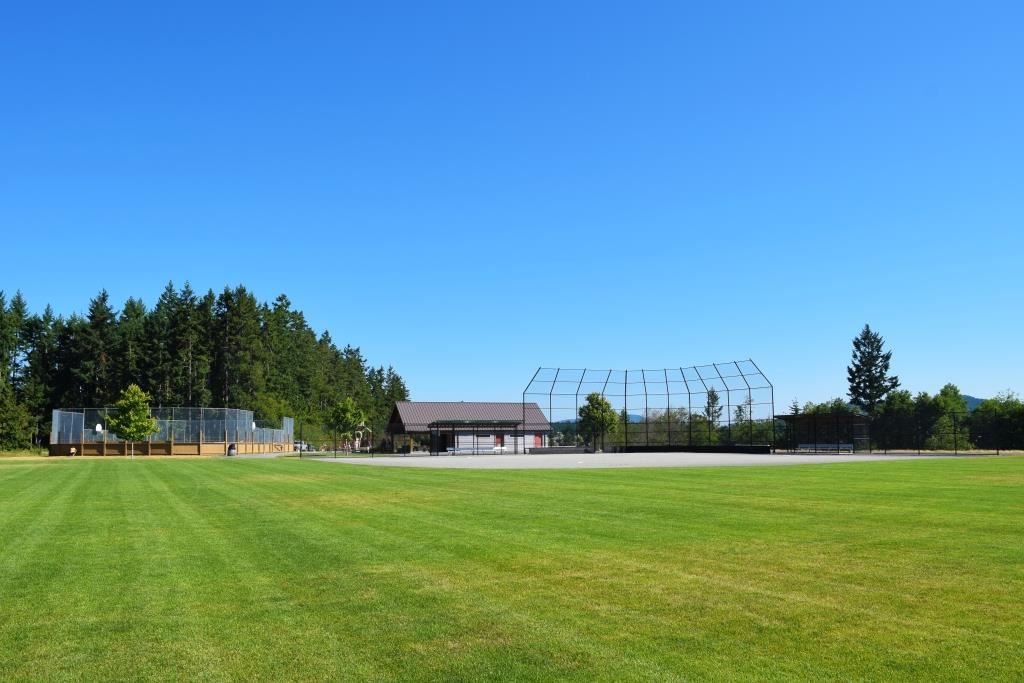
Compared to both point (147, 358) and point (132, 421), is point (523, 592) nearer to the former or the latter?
point (132, 421)

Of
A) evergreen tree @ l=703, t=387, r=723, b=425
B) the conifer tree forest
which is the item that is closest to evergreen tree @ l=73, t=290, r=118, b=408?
the conifer tree forest

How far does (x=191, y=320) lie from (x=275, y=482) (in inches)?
2883

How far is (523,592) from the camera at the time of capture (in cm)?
693

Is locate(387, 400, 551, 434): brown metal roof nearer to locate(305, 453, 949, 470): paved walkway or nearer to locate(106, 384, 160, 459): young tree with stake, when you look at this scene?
locate(106, 384, 160, 459): young tree with stake

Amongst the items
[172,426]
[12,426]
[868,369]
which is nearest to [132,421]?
[172,426]

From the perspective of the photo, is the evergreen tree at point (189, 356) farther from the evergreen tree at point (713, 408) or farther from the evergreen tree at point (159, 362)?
the evergreen tree at point (713, 408)

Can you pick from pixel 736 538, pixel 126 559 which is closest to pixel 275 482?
pixel 126 559

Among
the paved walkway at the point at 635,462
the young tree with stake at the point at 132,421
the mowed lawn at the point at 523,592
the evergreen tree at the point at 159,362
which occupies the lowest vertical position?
the paved walkway at the point at 635,462

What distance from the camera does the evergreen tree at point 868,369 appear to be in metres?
120

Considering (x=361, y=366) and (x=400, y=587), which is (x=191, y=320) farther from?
(x=400, y=587)

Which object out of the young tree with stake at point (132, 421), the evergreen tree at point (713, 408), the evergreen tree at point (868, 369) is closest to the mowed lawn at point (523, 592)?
the evergreen tree at point (713, 408)

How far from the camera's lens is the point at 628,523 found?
1171cm

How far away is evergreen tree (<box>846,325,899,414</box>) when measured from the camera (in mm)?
120000

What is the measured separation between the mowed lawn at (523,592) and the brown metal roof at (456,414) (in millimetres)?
60204
